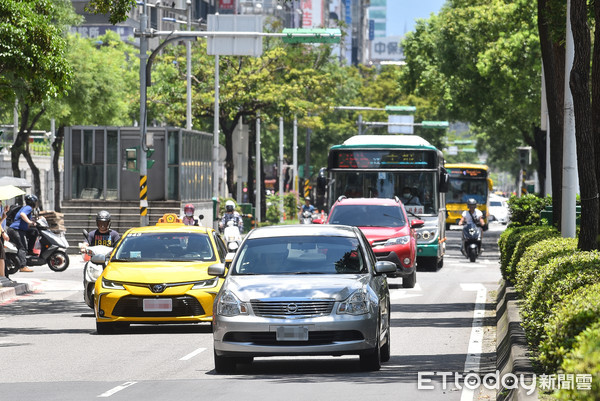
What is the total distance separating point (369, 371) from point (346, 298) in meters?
0.91

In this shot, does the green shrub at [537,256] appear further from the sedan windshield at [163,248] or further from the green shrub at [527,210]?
the green shrub at [527,210]

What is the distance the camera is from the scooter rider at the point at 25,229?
30.9 metres

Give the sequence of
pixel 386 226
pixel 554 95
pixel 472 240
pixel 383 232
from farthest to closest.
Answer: pixel 472 240, pixel 386 226, pixel 383 232, pixel 554 95

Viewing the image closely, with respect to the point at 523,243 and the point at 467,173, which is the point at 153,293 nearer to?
the point at 523,243

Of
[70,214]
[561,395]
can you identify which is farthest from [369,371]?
[70,214]

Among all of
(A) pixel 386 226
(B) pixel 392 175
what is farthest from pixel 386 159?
(A) pixel 386 226

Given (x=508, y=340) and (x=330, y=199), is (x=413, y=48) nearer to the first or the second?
(x=330, y=199)

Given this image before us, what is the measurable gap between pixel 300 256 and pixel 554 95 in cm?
1047

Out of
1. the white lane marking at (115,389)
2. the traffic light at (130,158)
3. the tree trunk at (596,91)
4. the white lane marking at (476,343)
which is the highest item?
the tree trunk at (596,91)

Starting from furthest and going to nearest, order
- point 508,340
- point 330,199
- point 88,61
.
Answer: point 88,61 → point 330,199 → point 508,340

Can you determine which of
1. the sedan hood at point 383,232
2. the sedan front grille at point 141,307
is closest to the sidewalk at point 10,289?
the sedan hood at point 383,232

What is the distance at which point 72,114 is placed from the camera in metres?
55.2

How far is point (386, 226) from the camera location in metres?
27.8

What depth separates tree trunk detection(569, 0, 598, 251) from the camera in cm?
1620
